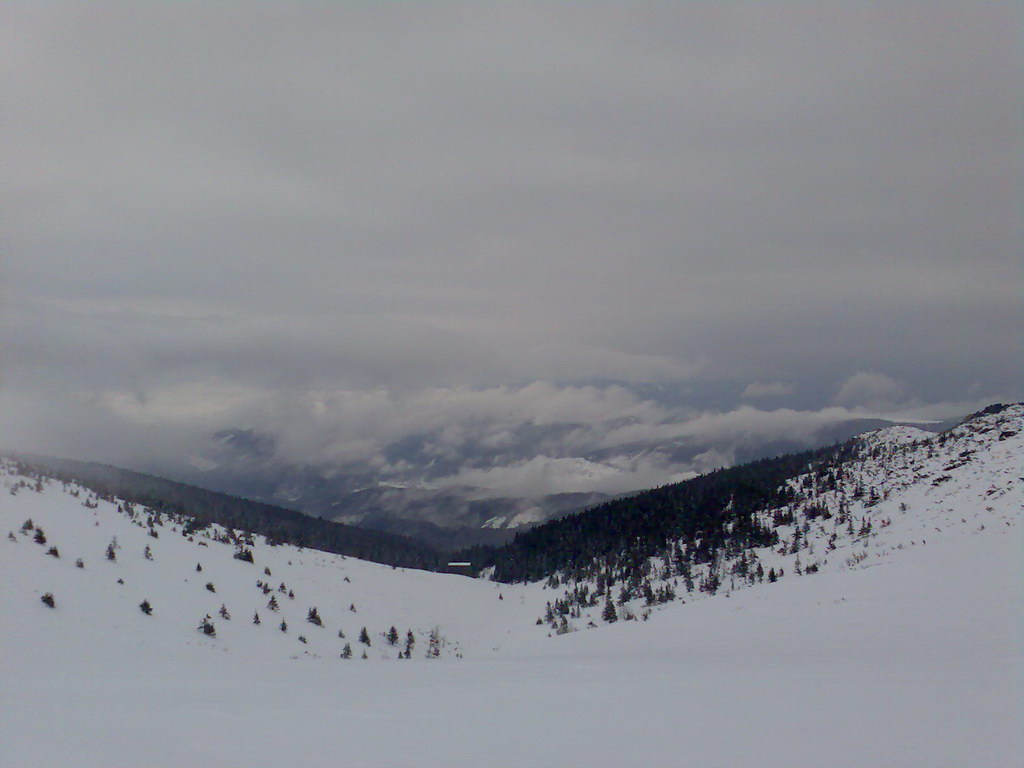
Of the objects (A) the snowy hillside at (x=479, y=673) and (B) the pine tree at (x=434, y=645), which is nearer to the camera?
(A) the snowy hillside at (x=479, y=673)

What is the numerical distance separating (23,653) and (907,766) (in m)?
21.6

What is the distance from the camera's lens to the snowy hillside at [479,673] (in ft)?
20.4

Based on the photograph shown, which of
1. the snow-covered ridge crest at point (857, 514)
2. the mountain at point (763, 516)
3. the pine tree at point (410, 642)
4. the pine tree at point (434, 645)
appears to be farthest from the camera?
the mountain at point (763, 516)

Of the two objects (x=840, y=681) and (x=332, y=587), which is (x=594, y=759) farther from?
(x=332, y=587)

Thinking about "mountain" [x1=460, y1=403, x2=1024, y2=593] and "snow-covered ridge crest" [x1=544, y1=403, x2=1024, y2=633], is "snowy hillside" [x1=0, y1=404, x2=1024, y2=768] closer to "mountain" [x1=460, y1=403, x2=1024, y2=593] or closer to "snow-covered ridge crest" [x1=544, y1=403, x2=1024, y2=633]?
"snow-covered ridge crest" [x1=544, y1=403, x2=1024, y2=633]

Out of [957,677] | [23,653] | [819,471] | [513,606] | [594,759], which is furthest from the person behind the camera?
[819,471]

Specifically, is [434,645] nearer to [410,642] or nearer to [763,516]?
[410,642]

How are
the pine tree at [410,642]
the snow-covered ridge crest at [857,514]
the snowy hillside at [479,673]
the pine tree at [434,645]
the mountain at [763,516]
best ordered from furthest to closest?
the mountain at [763,516], the snow-covered ridge crest at [857,514], the pine tree at [434,645], the pine tree at [410,642], the snowy hillside at [479,673]

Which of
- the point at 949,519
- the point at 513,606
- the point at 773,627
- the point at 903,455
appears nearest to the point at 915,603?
the point at 773,627

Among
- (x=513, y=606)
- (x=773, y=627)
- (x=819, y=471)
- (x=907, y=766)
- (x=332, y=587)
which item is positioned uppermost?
(x=819, y=471)

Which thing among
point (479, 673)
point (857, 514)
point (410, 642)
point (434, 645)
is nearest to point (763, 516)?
point (857, 514)

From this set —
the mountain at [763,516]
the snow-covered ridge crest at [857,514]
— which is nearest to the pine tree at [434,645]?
the snow-covered ridge crest at [857,514]

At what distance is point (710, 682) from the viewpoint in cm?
943

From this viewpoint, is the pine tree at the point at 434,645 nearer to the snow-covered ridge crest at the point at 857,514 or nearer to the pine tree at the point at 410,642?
the pine tree at the point at 410,642
